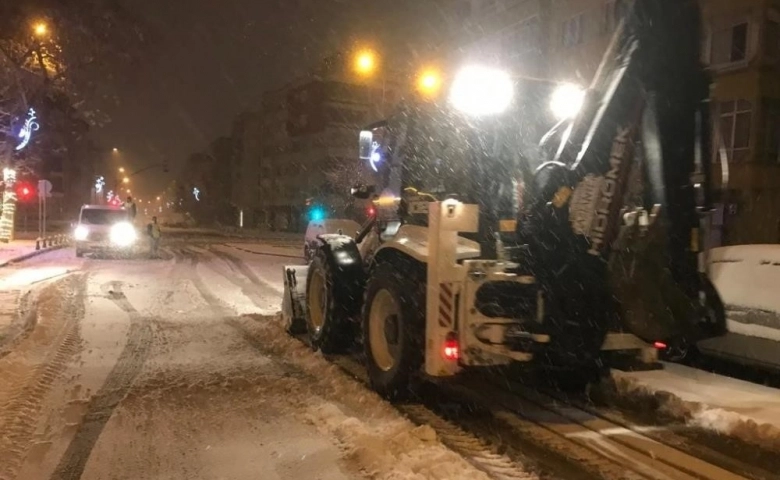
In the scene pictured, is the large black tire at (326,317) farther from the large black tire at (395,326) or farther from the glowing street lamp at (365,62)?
the glowing street lamp at (365,62)

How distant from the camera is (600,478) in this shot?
17.1ft

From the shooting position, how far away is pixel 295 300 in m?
10.5

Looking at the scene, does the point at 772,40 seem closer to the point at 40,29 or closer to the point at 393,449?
the point at 393,449

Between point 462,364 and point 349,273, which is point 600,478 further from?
point 349,273

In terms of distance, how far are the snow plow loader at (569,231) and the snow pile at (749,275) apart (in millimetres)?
2265

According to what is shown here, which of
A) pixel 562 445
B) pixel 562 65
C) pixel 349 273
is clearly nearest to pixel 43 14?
pixel 562 65

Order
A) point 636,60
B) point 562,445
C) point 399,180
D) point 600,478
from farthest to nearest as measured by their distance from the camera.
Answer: point 399,180 → point 562,445 → point 636,60 → point 600,478

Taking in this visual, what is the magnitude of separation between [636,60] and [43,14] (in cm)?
2564

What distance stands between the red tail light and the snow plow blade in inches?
171

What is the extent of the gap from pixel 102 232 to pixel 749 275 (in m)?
21.7

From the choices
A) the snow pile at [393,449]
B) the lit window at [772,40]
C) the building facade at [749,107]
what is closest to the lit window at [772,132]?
the building facade at [749,107]

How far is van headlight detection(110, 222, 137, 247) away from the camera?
2511cm

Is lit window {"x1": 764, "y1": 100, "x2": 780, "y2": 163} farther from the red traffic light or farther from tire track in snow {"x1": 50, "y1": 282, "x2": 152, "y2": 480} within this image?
the red traffic light

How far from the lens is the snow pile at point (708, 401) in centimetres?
613
